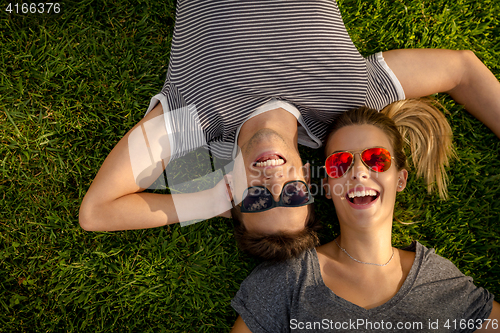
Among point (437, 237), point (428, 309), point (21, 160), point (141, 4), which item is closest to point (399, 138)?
point (437, 237)

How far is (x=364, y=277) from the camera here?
113 inches

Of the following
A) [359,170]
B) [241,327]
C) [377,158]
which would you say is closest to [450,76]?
[377,158]

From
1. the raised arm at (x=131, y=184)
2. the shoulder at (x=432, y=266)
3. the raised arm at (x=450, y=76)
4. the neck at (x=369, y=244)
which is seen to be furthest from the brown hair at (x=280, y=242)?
the raised arm at (x=450, y=76)

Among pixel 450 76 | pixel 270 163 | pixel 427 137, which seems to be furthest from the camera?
pixel 427 137

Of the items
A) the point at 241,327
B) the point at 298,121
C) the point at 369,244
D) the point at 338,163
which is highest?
the point at 298,121

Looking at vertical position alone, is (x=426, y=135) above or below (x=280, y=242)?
above

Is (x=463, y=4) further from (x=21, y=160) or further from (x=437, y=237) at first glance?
(x=21, y=160)

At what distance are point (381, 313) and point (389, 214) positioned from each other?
878 mm

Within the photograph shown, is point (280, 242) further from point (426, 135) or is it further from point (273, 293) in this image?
point (426, 135)

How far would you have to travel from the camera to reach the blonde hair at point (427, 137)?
3275 millimetres

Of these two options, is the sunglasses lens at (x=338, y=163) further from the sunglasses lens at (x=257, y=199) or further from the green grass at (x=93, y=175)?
the green grass at (x=93, y=175)

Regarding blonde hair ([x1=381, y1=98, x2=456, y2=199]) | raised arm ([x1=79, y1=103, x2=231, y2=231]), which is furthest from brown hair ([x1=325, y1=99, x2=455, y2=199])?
raised arm ([x1=79, y1=103, x2=231, y2=231])

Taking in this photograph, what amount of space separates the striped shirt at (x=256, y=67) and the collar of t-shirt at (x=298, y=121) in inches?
1.7

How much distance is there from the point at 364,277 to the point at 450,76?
222 cm
